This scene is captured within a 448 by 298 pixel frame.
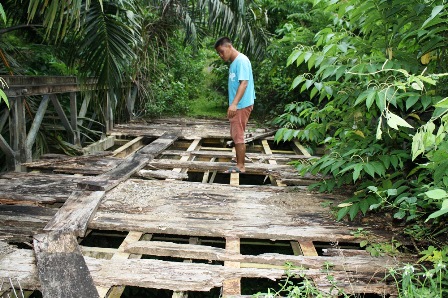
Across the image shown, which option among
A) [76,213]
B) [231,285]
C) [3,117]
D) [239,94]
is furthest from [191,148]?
[231,285]

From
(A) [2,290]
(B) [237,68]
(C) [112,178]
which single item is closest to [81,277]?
(A) [2,290]

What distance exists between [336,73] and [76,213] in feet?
6.22

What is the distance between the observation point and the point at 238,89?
13.4 feet

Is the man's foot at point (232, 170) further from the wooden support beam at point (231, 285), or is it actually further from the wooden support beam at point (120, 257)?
the wooden support beam at point (231, 285)

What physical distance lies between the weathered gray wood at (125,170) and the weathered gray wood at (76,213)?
13 centimetres

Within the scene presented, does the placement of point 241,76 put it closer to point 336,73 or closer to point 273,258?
point 336,73

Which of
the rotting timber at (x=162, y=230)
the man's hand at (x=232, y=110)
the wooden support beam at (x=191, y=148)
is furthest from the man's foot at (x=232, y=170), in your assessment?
the man's hand at (x=232, y=110)

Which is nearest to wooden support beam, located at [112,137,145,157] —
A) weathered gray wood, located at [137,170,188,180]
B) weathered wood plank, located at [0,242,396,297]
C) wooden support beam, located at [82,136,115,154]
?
wooden support beam, located at [82,136,115,154]

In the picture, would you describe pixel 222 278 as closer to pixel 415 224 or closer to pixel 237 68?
pixel 415 224

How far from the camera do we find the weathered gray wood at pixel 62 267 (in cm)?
186

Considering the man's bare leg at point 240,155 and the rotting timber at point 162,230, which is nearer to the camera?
the rotting timber at point 162,230

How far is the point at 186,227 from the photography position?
8.75 feet

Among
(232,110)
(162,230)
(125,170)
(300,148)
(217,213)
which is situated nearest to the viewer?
(162,230)

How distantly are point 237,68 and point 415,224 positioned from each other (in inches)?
86.2
